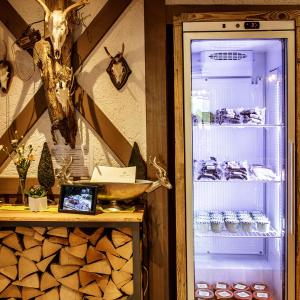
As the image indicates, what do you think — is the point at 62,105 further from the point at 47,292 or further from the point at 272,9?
the point at 272,9

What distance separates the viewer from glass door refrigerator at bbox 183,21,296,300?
8.71 feet

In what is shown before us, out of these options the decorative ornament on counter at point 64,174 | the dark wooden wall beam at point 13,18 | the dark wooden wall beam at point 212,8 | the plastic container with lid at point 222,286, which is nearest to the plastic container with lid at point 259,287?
the plastic container with lid at point 222,286

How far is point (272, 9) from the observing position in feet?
9.20

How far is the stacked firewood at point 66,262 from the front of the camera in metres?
2.57

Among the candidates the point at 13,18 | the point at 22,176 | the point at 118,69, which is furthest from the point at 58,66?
the point at 22,176

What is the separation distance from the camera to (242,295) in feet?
9.51

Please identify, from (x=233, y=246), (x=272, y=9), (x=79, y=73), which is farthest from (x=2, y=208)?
(x=272, y=9)

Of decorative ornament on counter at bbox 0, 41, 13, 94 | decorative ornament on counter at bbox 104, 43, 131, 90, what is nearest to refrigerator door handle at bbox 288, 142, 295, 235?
decorative ornament on counter at bbox 104, 43, 131, 90

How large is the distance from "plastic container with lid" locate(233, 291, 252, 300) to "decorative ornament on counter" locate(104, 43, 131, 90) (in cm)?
171

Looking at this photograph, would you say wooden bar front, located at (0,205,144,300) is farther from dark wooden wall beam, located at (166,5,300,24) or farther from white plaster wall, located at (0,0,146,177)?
dark wooden wall beam, located at (166,5,300,24)

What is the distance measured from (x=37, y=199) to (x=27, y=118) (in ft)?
2.08

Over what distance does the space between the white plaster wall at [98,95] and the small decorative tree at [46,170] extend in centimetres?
Result: 7

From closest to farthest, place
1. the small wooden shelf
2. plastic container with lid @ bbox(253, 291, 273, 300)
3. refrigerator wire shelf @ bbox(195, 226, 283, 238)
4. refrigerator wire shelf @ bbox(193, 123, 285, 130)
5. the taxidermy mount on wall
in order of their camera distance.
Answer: the small wooden shelf < the taxidermy mount on wall < refrigerator wire shelf @ bbox(193, 123, 285, 130) < refrigerator wire shelf @ bbox(195, 226, 283, 238) < plastic container with lid @ bbox(253, 291, 273, 300)

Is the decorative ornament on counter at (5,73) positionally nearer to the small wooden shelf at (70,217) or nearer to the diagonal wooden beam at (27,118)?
the diagonal wooden beam at (27,118)
